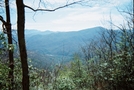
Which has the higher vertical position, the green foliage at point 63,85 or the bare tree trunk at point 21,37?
the bare tree trunk at point 21,37

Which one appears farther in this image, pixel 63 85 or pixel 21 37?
pixel 63 85

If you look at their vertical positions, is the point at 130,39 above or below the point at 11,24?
below

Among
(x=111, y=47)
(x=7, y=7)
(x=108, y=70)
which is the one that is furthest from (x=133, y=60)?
(x=7, y=7)

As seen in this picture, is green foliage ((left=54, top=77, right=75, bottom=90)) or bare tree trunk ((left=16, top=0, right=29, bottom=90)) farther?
green foliage ((left=54, top=77, right=75, bottom=90))

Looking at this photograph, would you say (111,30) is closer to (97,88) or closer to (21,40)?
(97,88)

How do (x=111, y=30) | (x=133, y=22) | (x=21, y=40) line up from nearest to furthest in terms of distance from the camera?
1. (x=21, y=40)
2. (x=133, y=22)
3. (x=111, y=30)

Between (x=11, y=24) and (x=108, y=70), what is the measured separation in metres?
3.93

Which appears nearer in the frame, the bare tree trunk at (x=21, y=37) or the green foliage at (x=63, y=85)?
the bare tree trunk at (x=21, y=37)

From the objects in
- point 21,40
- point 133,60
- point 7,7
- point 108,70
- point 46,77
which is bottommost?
point 46,77

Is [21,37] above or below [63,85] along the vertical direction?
above

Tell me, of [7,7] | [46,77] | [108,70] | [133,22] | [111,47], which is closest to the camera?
[133,22]

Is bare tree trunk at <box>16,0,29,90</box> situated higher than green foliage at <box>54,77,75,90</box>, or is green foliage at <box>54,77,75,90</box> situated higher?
bare tree trunk at <box>16,0,29,90</box>

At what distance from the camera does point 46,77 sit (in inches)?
Result: 491

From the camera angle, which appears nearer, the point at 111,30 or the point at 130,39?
the point at 130,39
